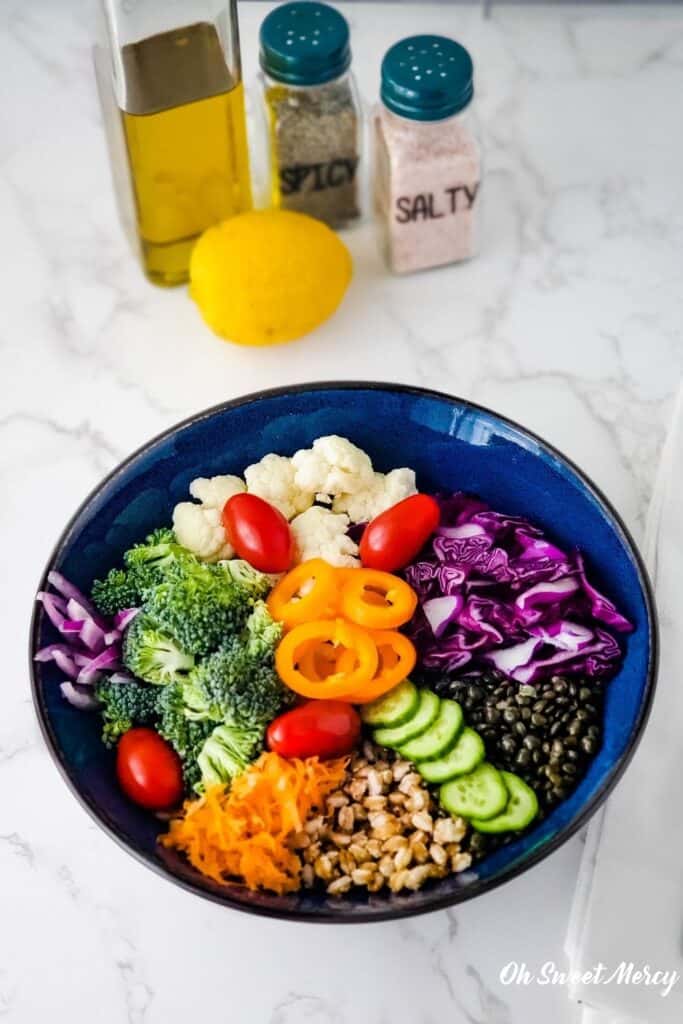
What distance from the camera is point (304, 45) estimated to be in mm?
1855

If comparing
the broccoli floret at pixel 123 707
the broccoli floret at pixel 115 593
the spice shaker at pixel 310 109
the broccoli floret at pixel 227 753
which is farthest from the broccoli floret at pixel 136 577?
the spice shaker at pixel 310 109

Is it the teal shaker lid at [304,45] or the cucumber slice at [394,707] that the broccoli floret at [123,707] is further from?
the teal shaker lid at [304,45]

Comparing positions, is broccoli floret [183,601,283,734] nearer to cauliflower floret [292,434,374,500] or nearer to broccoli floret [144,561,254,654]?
broccoli floret [144,561,254,654]

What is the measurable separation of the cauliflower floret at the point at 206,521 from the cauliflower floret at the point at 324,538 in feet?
0.29

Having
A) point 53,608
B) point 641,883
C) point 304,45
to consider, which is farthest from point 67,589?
point 304,45

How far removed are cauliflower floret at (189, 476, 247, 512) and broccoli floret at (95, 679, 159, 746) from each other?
0.26 metres

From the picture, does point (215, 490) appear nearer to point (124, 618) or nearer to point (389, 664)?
point (124, 618)

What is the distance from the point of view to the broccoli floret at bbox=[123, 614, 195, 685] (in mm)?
1534

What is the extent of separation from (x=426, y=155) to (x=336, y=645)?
75 cm

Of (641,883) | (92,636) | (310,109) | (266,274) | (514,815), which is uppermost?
(310,109)

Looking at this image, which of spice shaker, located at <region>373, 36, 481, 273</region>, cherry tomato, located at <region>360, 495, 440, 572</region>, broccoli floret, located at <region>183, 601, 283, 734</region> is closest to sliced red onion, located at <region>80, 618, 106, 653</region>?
broccoli floret, located at <region>183, 601, 283, 734</region>

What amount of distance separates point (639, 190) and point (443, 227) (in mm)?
378

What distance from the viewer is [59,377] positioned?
6.49 feet

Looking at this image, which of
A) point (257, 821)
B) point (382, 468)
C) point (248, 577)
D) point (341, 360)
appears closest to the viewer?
point (257, 821)
